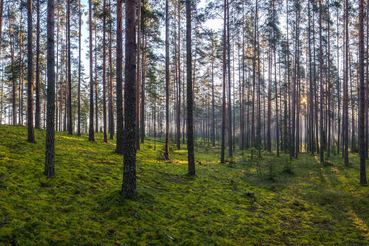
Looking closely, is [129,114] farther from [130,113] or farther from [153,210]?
[153,210]

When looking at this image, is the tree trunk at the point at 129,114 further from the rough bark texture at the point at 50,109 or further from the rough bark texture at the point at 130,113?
the rough bark texture at the point at 50,109

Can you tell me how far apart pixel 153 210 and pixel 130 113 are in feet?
10.2

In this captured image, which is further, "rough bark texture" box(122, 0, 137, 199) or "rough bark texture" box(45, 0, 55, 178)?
"rough bark texture" box(45, 0, 55, 178)

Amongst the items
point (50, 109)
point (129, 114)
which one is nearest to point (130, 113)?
point (129, 114)

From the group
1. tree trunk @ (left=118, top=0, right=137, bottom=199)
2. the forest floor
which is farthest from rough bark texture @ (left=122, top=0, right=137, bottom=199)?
the forest floor

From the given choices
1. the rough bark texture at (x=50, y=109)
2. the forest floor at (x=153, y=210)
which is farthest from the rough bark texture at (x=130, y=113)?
the rough bark texture at (x=50, y=109)

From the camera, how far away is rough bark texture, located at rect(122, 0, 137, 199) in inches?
231

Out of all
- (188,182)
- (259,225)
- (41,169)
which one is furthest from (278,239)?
(41,169)

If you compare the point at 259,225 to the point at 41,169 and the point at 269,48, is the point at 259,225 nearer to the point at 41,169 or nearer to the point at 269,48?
the point at 41,169

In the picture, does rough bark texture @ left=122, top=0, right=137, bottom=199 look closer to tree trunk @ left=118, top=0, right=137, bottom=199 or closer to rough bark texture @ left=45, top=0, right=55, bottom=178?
tree trunk @ left=118, top=0, right=137, bottom=199

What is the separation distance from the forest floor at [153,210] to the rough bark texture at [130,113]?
509 millimetres

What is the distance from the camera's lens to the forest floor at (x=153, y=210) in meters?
4.35

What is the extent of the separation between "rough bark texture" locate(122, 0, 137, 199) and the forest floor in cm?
51

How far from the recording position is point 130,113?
5906mm
